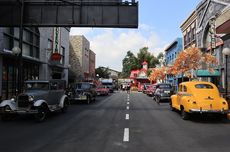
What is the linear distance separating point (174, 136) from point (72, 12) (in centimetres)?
1196

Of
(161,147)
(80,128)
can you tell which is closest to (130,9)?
(80,128)

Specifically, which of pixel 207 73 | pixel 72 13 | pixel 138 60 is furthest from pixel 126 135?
pixel 138 60

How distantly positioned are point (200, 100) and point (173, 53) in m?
41.6

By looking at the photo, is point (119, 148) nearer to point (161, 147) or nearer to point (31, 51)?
point (161, 147)

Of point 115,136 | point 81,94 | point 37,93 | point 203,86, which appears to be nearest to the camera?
point 115,136

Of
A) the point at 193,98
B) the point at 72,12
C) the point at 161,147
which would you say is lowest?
the point at 161,147

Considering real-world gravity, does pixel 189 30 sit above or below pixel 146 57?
below

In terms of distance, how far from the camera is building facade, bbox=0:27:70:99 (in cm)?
2120

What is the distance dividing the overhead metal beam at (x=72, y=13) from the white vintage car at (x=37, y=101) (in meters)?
4.83

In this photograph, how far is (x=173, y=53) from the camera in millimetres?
52719

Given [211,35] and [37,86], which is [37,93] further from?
[211,35]

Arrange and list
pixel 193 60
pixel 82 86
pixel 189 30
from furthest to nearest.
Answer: pixel 189 30 → pixel 193 60 → pixel 82 86

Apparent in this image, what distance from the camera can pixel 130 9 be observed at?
1770 centimetres

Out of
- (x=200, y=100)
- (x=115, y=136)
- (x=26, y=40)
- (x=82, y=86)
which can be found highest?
(x=26, y=40)
